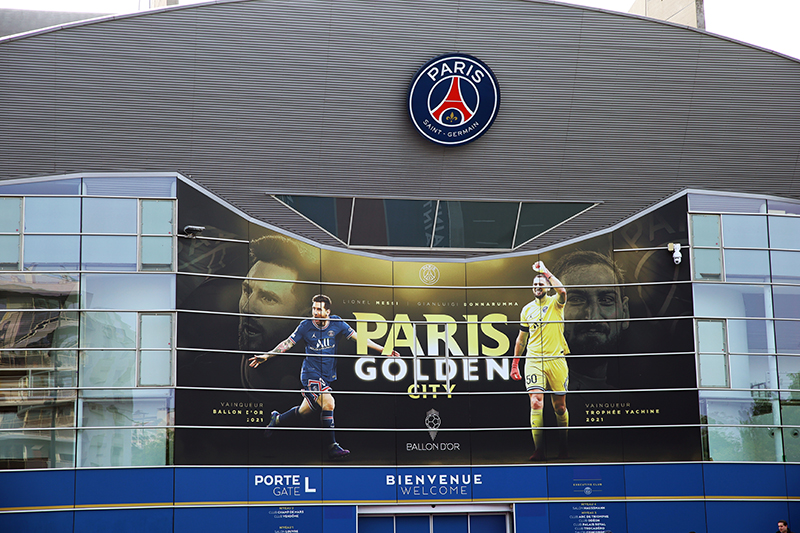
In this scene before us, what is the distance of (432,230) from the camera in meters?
21.2

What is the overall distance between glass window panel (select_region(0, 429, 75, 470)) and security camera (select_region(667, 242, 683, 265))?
53.1ft

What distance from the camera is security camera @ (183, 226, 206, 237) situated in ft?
64.8

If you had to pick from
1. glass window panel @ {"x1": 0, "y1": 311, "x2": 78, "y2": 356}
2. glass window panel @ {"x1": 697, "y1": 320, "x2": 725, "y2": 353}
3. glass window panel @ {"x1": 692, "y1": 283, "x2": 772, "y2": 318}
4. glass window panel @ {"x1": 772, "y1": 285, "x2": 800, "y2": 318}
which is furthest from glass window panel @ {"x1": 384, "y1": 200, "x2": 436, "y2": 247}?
glass window panel @ {"x1": 772, "y1": 285, "x2": 800, "y2": 318}

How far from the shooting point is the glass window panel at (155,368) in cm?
1916

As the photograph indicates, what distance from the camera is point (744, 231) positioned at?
70.4 ft

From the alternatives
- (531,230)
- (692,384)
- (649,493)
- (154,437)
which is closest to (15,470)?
(154,437)

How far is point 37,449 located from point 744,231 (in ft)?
63.2

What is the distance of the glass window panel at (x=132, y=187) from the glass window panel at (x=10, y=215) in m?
1.68

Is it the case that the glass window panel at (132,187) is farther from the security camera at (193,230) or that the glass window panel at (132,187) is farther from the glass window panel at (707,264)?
the glass window panel at (707,264)

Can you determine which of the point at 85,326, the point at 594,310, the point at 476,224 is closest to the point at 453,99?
the point at 476,224

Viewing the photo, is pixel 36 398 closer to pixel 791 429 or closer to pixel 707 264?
pixel 707 264

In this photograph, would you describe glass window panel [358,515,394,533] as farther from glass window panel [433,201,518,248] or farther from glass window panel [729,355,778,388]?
glass window panel [729,355,778,388]

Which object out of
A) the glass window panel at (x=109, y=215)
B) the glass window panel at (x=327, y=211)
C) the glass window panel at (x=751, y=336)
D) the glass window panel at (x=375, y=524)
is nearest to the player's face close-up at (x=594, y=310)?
the glass window panel at (x=751, y=336)

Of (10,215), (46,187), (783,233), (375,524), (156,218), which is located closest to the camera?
(10,215)
